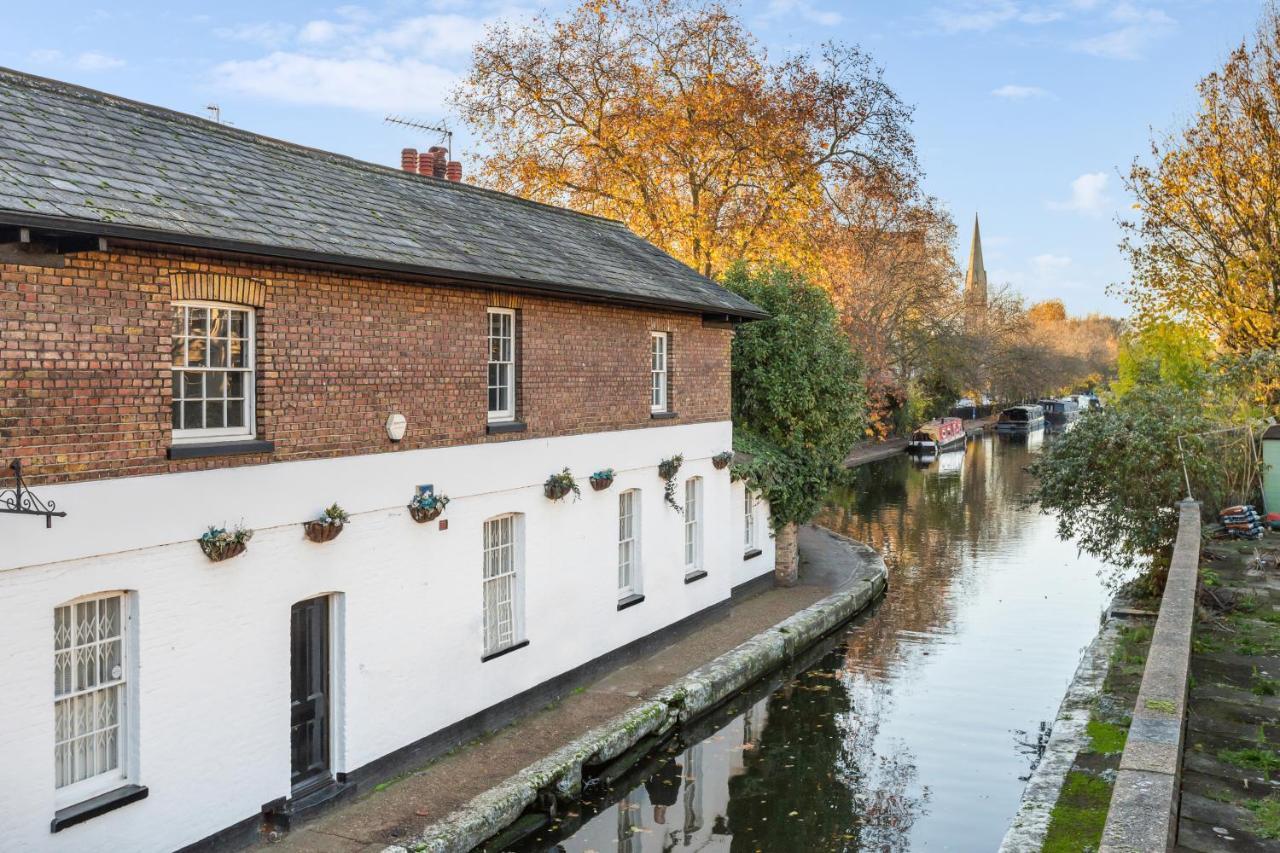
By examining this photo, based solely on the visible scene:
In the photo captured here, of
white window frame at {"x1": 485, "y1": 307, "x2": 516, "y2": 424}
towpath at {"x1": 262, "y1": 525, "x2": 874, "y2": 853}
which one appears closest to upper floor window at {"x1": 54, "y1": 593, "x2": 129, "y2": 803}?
towpath at {"x1": 262, "y1": 525, "x2": 874, "y2": 853}

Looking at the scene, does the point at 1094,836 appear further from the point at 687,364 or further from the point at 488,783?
the point at 687,364

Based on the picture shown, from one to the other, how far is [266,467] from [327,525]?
0.80 metres

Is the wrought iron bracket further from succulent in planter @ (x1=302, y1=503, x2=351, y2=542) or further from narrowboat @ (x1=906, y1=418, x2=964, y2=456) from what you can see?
narrowboat @ (x1=906, y1=418, x2=964, y2=456)

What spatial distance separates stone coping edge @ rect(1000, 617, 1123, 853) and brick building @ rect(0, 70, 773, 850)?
Answer: 5.69m

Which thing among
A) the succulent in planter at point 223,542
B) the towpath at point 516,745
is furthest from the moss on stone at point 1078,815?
the succulent in planter at point 223,542

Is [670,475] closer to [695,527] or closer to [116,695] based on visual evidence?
[695,527]

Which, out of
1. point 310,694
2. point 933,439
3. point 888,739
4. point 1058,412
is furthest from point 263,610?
point 1058,412

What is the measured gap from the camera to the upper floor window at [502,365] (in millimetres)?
12133

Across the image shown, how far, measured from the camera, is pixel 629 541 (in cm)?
1495

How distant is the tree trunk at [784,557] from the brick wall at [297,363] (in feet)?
21.6

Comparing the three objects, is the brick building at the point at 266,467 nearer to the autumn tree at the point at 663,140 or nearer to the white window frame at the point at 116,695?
the white window frame at the point at 116,695

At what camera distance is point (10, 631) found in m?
6.89

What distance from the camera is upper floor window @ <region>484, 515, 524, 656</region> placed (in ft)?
39.0

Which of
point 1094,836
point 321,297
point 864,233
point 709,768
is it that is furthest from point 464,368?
point 864,233
